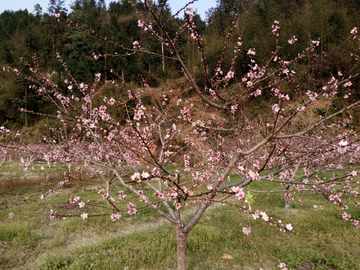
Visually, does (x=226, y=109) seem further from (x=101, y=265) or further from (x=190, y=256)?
(x=101, y=265)

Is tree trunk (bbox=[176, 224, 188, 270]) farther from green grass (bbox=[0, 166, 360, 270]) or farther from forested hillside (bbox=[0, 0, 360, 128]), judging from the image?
forested hillside (bbox=[0, 0, 360, 128])

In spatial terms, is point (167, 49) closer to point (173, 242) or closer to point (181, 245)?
point (173, 242)

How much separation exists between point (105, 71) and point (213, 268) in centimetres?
2716

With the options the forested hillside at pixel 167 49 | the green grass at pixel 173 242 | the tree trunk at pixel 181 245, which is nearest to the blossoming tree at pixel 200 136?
the tree trunk at pixel 181 245

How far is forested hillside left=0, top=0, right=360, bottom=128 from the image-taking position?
48.4 ft

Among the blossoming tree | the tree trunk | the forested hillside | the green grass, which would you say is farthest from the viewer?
the forested hillside

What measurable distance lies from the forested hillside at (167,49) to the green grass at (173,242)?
3571 millimetres

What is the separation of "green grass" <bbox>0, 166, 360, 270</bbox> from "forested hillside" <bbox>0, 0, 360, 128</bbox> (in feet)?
11.7

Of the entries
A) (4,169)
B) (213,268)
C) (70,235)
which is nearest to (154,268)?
(213,268)

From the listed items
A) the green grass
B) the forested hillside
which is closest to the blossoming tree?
the green grass

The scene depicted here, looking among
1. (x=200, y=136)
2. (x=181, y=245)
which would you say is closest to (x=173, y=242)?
(x=181, y=245)

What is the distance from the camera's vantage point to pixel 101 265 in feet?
12.4

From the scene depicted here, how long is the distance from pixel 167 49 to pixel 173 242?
25.7 meters

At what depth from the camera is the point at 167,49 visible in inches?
1063
